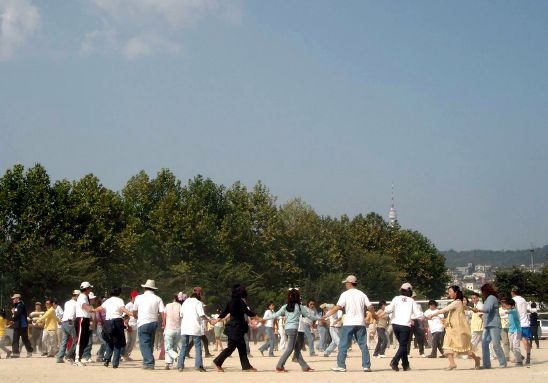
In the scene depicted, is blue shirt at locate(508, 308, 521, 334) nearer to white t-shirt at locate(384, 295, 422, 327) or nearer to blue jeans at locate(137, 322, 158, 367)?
white t-shirt at locate(384, 295, 422, 327)

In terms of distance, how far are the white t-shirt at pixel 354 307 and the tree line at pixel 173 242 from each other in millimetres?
38901

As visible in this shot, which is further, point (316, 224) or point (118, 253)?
point (316, 224)

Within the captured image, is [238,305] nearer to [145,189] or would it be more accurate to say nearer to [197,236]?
[197,236]

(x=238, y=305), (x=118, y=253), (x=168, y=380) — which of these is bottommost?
(x=168, y=380)

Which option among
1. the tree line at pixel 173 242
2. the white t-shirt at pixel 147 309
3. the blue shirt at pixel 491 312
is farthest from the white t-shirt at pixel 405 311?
the tree line at pixel 173 242

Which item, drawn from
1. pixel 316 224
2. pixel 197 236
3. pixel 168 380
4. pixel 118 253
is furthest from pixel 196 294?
pixel 316 224

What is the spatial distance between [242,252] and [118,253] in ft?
47.1

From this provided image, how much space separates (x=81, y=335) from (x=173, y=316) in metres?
2.39

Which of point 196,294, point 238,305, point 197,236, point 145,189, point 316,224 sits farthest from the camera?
point 316,224

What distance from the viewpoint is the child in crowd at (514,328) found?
19453 millimetres

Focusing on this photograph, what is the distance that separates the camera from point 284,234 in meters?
75.1

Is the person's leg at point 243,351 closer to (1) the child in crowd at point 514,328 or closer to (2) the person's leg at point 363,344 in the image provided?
(2) the person's leg at point 363,344

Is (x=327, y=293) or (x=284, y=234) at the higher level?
(x=284, y=234)

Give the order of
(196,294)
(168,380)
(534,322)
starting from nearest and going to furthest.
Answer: (168,380), (196,294), (534,322)
